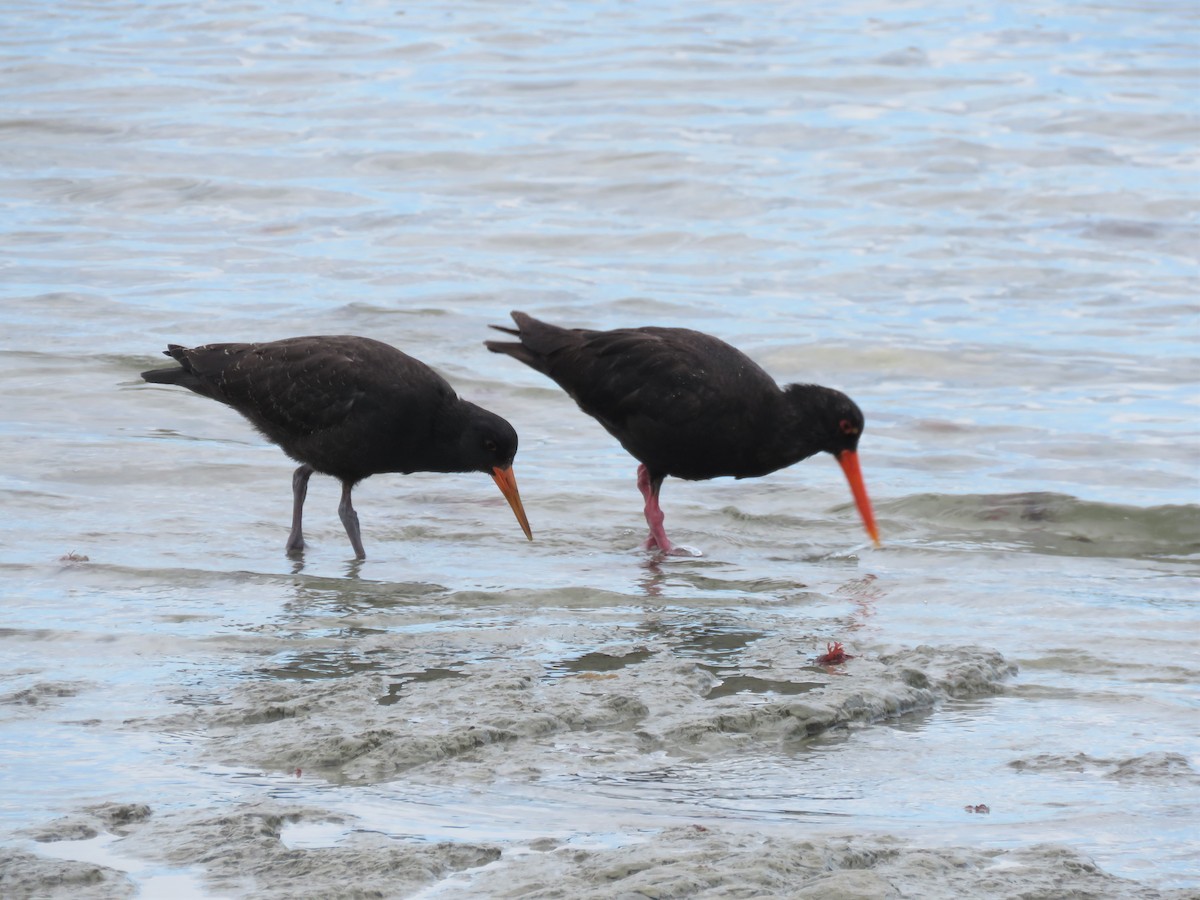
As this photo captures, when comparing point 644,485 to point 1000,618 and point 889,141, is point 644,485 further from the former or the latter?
point 889,141

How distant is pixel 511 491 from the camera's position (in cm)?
731

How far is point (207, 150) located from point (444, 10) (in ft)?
31.0

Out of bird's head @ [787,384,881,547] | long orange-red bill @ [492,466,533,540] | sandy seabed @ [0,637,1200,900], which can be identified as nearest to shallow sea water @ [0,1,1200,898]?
sandy seabed @ [0,637,1200,900]

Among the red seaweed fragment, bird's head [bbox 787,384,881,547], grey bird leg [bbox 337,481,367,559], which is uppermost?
bird's head [bbox 787,384,881,547]

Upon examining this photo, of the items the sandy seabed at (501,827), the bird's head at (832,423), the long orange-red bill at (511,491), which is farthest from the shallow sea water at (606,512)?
the bird's head at (832,423)

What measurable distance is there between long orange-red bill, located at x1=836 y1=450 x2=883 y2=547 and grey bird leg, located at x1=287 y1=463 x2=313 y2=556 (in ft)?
7.65

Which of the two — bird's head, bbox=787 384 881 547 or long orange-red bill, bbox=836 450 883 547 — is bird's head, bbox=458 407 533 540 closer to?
bird's head, bbox=787 384 881 547

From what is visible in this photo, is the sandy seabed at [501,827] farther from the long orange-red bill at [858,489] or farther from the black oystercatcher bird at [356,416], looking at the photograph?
the long orange-red bill at [858,489]

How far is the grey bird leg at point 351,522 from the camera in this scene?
7.02 m

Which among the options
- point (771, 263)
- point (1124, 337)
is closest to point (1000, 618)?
point (1124, 337)

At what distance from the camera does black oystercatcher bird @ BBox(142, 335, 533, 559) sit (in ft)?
23.5

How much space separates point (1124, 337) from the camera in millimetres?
11500

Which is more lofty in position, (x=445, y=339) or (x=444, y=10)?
(x=444, y=10)

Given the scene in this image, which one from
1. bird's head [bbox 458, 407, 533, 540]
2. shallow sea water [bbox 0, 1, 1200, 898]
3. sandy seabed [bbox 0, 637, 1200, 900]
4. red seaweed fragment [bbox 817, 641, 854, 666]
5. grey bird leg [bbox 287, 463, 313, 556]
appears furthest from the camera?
bird's head [bbox 458, 407, 533, 540]
